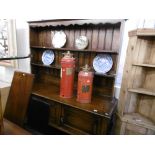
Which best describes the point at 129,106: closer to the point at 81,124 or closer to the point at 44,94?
the point at 81,124

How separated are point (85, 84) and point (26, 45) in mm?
1381

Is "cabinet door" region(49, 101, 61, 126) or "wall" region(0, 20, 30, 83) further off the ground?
"wall" region(0, 20, 30, 83)

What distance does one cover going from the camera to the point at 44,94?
1.78 meters

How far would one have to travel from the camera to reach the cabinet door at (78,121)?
1.45m

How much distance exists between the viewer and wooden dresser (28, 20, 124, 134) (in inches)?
57.1

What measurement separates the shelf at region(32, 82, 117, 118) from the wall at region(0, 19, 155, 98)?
262 mm

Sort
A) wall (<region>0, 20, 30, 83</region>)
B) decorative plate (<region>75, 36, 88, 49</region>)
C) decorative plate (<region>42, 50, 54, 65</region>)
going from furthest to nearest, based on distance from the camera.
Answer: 1. wall (<region>0, 20, 30, 83</region>)
2. decorative plate (<region>42, 50, 54, 65</region>)
3. decorative plate (<region>75, 36, 88, 49</region>)

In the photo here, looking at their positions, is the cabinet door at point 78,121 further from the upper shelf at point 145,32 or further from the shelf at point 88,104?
the upper shelf at point 145,32

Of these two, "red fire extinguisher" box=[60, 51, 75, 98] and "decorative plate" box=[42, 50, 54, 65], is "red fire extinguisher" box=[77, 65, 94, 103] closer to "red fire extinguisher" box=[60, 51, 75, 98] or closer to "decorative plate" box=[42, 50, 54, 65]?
"red fire extinguisher" box=[60, 51, 75, 98]

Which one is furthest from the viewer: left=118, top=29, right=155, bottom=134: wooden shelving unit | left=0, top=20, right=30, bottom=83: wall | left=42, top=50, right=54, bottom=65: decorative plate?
left=0, top=20, right=30, bottom=83: wall

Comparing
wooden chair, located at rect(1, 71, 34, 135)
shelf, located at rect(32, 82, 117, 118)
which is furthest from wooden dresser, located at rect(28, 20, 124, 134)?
wooden chair, located at rect(1, 71, 34, 135)

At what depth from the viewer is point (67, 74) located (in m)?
1.60

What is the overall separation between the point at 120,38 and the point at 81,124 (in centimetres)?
107
